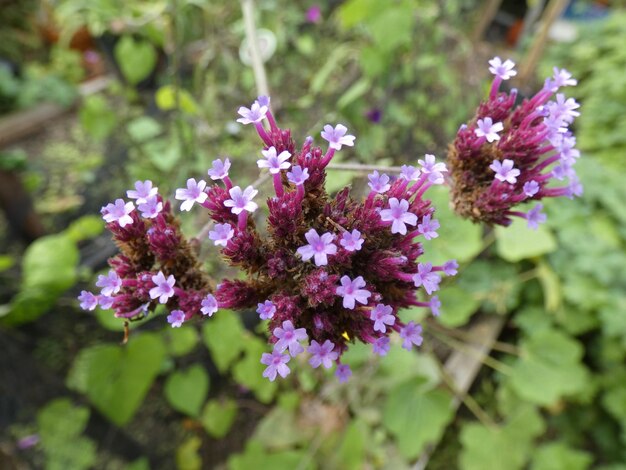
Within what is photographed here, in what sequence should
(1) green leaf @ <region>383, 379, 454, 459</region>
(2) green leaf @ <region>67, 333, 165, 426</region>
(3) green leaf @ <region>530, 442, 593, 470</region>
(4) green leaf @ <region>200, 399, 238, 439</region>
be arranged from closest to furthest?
(2) green leaf @ <region>67, 333, 165, 426</region> → (1) green leaf @ <region>383, 379, 454, 459</region> → (4) green leaf @ <region>200, 399, 238, 439</region> → (3) green leaf @ <region>530, 442, 593, 470</region>

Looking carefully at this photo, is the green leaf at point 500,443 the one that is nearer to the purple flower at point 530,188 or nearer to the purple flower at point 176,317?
the purple flower at point 530,188

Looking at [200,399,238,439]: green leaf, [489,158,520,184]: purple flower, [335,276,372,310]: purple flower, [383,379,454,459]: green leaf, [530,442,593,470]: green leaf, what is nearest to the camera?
[335,276,372,310]: purple flower

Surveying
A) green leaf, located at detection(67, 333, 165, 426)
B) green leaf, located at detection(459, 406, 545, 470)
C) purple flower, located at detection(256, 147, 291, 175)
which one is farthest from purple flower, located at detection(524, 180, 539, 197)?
green leaf, located at detection(459, 406, 545, 470)

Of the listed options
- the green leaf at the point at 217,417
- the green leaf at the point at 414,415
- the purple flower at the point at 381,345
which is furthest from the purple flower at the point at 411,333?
the green leaf at the point at 217,417

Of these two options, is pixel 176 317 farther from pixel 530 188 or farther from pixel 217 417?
pixel 217 417

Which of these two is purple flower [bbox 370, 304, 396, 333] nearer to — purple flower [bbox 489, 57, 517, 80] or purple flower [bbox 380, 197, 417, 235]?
purple flower [bbox 380, 197, 417, 235]

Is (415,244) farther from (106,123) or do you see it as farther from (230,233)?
(106,123)

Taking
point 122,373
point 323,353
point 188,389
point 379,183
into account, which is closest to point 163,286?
point 323,353

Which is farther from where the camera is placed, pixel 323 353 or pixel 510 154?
pixel 510 154
